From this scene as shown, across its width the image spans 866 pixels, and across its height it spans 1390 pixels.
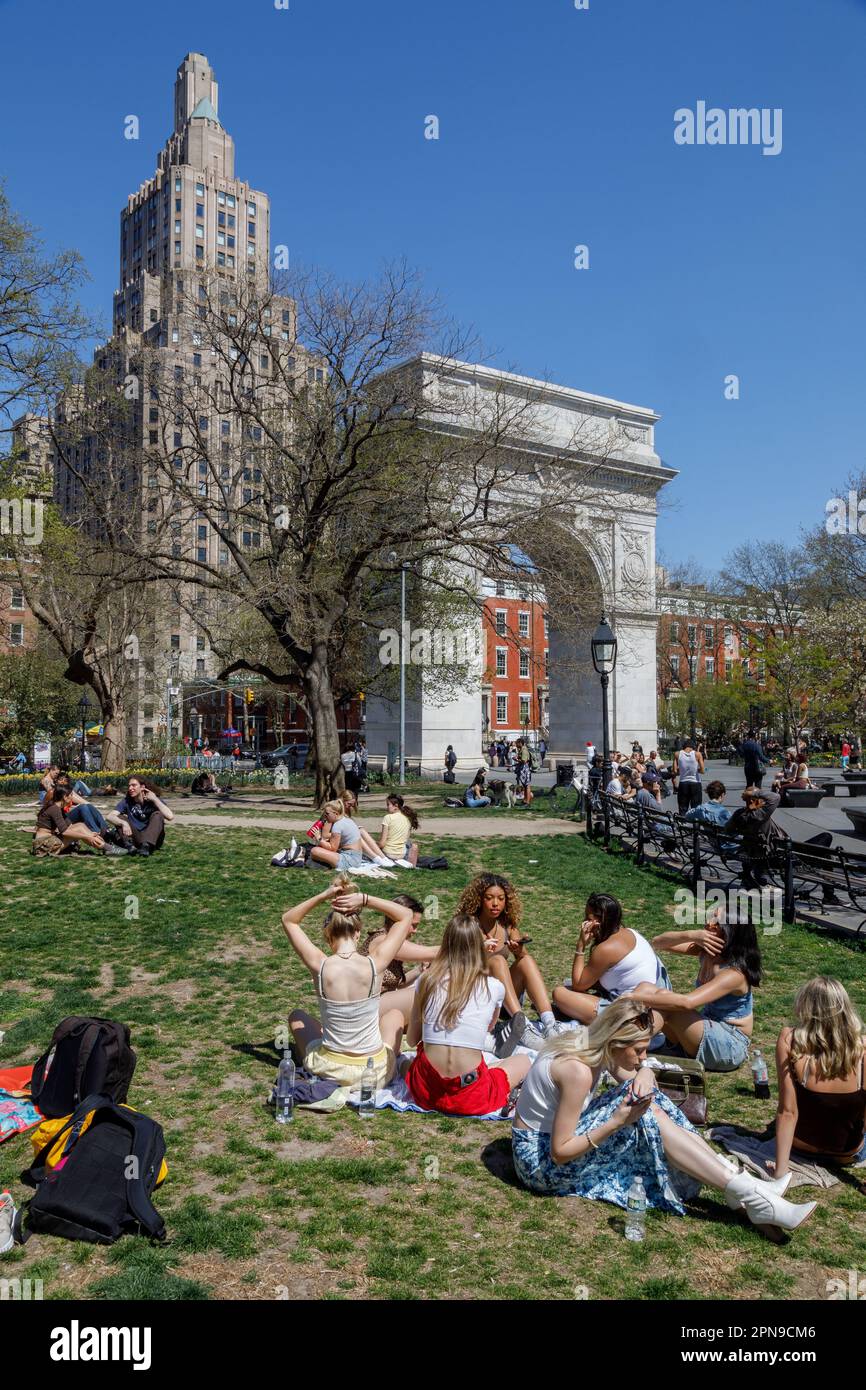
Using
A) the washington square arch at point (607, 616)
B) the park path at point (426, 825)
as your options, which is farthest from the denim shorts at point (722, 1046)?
the washington square arch at point (607, 616)

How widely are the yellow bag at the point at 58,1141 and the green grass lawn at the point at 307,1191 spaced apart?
10 cm

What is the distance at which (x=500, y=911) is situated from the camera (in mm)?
7289

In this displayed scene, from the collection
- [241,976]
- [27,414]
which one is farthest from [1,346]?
Answer: [241,976]

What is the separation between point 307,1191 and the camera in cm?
486

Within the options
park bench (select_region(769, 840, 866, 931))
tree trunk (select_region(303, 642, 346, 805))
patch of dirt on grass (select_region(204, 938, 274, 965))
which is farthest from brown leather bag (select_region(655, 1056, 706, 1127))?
tree trunk (select_region(303, 642, 346, 805))

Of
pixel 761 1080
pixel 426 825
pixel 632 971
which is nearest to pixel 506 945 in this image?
pixel 632 971

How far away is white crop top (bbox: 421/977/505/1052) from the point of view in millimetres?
5727

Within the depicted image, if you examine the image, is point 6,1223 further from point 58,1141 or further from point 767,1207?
point 767,1207

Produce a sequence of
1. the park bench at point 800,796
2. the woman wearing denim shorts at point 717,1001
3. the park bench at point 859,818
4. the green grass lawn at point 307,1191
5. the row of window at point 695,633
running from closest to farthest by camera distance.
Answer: the green grass lawn at point 307,1191 < the woman wearing denim shorts at point 717,1001 < the park bench at point 859,818 < the park bench at point 800,796 < the row of window at point 695,633

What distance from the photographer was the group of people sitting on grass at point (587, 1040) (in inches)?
185

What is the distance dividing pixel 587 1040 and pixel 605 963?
2.13 metres

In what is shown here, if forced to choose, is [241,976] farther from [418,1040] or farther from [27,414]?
[27,414]

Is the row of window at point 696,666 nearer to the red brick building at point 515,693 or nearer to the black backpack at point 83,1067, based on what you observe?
the red brick building at point 515,693
